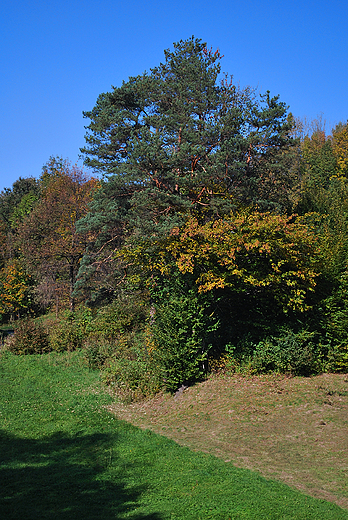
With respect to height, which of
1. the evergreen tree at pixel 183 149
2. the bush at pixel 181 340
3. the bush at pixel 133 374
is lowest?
the bush at pixel 133 374

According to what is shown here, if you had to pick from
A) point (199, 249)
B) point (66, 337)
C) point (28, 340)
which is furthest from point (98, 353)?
point (199, 249)

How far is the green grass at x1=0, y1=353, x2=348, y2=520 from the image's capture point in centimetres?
698

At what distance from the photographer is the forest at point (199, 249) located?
1591 centimetres

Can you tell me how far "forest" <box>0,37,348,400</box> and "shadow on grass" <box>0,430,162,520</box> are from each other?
19.1ft

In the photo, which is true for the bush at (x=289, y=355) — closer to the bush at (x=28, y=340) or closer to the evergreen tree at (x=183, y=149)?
the evergreen tree at (x=183, y=149)

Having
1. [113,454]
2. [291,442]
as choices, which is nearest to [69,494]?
[113,454]

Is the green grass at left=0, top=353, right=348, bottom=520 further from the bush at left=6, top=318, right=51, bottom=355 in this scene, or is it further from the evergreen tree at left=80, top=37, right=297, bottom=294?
the bush at left=6, top=318, right=51, bottom=355

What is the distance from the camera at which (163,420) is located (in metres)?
14.2

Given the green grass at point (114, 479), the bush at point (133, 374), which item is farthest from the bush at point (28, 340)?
the green grass at point (114, 479)

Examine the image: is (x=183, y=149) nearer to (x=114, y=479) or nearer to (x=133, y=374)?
(x=133, y=374)

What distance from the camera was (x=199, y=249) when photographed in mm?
16266

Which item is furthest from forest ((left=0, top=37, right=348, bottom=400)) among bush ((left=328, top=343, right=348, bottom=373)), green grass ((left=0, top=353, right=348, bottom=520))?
green grass ((left=0, top=353, right=348, bottom=520))

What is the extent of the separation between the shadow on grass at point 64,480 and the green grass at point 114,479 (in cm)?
2

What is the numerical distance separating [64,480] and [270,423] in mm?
6481
